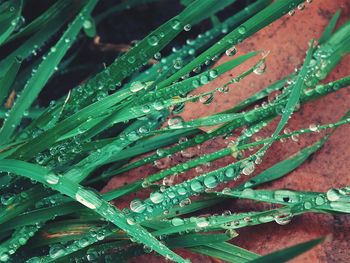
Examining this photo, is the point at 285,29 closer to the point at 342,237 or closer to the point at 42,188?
the point at 342,237

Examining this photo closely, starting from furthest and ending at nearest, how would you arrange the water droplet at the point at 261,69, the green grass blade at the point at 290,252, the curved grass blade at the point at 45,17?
the curved grass blade at the point at 45,17 → the water droplet at the point at 261,69 → the green grass blade at the point at 290,252

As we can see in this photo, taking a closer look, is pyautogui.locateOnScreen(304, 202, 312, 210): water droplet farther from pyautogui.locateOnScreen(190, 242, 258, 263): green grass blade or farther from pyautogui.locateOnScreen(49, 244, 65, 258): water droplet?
pyautogui.locateOnScreen(49, 244, 65, 258): water droplet

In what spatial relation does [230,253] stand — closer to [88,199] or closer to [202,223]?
[202,223]

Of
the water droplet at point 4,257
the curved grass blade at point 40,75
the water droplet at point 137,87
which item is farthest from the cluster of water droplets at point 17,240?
the water droplet at point 137,87

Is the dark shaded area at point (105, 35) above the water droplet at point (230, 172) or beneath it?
above

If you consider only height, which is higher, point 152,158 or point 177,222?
point 152,158

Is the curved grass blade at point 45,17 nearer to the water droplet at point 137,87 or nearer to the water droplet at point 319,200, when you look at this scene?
the water droplet at point 137,87

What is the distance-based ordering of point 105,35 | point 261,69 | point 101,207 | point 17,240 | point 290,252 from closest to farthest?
point 290,252 < point 101,207 < point 17,240 < point 261,69 < point 105,35

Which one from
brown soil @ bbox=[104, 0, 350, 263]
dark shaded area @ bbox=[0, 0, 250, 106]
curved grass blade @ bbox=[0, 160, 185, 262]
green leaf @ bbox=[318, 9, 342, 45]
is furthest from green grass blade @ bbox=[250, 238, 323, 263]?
dark shaded area @ bbox=[0, 0, 250, 106]

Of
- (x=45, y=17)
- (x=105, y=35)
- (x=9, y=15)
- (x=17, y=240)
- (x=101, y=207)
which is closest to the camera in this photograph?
(x=101, y=207)

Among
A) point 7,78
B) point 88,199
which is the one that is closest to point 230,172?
point 88,199
